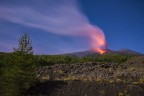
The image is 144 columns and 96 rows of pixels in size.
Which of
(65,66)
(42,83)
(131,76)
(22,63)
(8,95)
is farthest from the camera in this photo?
(65,66)

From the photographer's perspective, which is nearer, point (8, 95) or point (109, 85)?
point (8, 95)

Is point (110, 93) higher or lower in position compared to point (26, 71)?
lower

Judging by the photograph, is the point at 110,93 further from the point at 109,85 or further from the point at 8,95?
the point at 8,95

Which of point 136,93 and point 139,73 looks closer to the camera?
point 136,93

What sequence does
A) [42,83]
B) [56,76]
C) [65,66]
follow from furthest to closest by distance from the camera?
1. [65,66]
2. [56,76]
3. [42,83]

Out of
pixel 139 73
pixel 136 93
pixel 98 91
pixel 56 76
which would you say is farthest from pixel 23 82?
pixel 139 73

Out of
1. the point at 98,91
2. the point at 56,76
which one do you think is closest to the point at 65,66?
the point at 56,76

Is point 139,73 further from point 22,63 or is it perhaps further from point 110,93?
point 22,63

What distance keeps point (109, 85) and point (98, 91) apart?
6.46 feet

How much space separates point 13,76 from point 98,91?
8276 millimetres

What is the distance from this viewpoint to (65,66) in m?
51.5

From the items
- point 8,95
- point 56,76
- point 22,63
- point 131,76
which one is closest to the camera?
point 8,95

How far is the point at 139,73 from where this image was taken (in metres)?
39.9

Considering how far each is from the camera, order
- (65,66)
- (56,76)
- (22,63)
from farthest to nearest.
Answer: (65,66), (56,76), (22,63)
